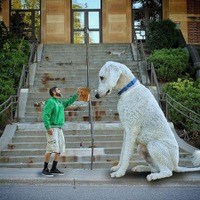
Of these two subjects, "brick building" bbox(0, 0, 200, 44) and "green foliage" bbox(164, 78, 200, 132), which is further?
"brick building" bbox(0, 0, 200, 44)

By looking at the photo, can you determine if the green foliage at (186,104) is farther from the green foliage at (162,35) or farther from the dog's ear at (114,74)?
the green foliage at (162,35)

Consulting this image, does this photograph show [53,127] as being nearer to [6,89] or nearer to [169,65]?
[6,89]

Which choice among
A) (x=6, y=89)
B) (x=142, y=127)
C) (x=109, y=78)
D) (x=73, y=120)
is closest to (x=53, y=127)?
(x=109, y=78)

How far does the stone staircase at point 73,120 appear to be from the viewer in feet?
26.4

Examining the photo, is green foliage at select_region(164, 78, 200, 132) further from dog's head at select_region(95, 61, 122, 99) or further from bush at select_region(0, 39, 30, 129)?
bush at select_region(0, 39, 30, 129)

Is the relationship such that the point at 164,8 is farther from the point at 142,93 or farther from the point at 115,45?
the point at 142,93

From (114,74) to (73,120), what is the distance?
228 inches

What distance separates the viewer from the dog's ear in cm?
526

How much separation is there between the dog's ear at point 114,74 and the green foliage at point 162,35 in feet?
38.2

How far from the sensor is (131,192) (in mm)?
4844

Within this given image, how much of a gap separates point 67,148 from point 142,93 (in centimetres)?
371

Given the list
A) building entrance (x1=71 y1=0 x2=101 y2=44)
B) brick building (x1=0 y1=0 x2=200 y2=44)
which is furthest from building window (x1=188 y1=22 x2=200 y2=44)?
building entrance (x1=71 y1=0 x2=101 y2=44)

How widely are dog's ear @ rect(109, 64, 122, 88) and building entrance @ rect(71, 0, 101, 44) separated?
52.3 feet

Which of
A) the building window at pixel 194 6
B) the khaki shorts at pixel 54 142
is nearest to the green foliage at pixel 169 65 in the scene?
the building window at pixel 194 6
